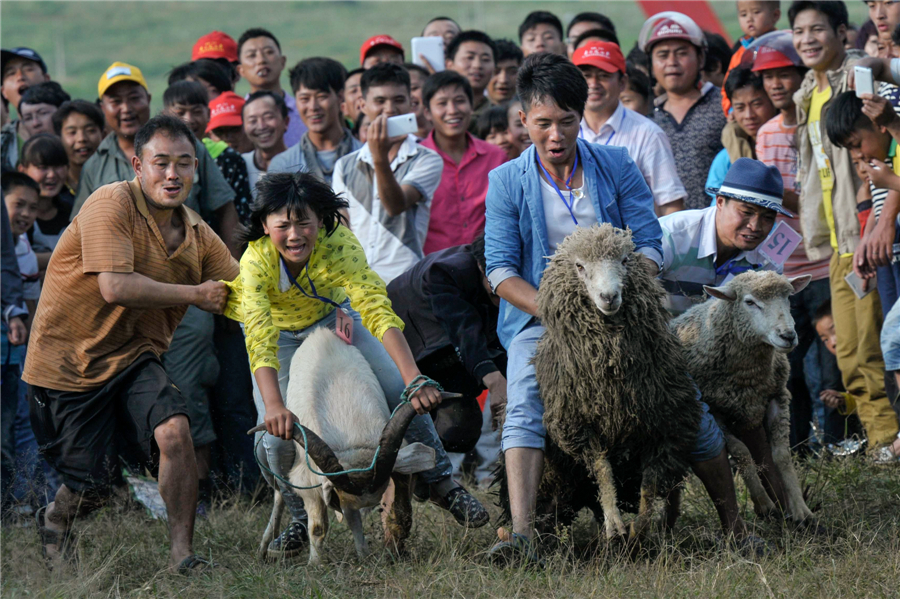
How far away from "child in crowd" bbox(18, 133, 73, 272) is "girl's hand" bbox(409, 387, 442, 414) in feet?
12.9

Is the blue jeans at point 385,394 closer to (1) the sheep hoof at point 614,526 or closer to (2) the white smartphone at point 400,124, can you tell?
(1) the sheep hoof at point 614,526

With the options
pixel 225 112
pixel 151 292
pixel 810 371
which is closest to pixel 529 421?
pixel 151 292

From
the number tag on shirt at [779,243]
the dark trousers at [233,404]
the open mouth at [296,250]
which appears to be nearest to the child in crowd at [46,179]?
the dark trousers at [233,404]

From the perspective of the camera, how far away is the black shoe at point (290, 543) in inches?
196

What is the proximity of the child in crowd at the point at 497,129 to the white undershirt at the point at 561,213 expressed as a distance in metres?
2.95

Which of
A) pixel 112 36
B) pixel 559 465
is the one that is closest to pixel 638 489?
pixel 559 465

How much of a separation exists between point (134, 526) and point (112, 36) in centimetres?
4454

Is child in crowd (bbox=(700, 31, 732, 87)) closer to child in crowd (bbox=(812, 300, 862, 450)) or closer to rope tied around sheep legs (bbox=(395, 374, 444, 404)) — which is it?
child in crowd (bbox=(812, 300, 862, 450))

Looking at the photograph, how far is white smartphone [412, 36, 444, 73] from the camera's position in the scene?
9427 millimetres

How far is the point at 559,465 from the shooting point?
4637 millimetres

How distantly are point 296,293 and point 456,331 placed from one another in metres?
0.92

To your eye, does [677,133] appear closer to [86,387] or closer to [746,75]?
[746,75]

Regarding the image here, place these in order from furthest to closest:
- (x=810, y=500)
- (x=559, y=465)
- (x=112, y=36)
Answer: (x=112, y=36) < (x=810, y=500) < (x=559, y=465)

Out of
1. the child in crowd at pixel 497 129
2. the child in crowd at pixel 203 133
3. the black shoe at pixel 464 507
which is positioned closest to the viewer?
the black shoe at pixel 464 507
